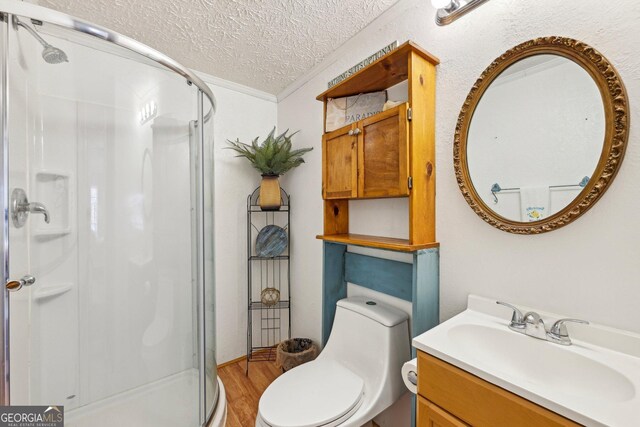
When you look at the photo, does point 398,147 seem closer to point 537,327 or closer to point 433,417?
point 537,327

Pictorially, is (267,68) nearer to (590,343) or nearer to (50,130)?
(50,130)

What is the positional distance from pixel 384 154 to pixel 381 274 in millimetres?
619

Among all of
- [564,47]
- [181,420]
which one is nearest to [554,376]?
[564,47]

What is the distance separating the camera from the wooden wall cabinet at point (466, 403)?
0.61 m

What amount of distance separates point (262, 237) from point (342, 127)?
1.07 m

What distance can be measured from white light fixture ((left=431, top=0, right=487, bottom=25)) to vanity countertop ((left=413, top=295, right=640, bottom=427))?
108 centimetres

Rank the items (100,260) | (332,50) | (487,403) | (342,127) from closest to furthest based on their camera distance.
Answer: (487,403)
(100,260)
(342,127)
(332,50)

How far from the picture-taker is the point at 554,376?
78 cm

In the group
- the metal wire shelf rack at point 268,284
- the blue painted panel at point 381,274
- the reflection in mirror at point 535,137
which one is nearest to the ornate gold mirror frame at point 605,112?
the reflection in mirror at point 535,137

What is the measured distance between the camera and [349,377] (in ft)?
4.01

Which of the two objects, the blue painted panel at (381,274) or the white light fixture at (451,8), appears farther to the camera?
the blue painted panel at (381,274)

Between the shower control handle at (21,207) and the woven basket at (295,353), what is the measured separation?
1.43 metres

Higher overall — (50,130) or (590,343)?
(50,130)

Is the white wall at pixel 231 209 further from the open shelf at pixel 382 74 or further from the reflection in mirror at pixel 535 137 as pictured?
the reflection in mirror at pixel 535 137
